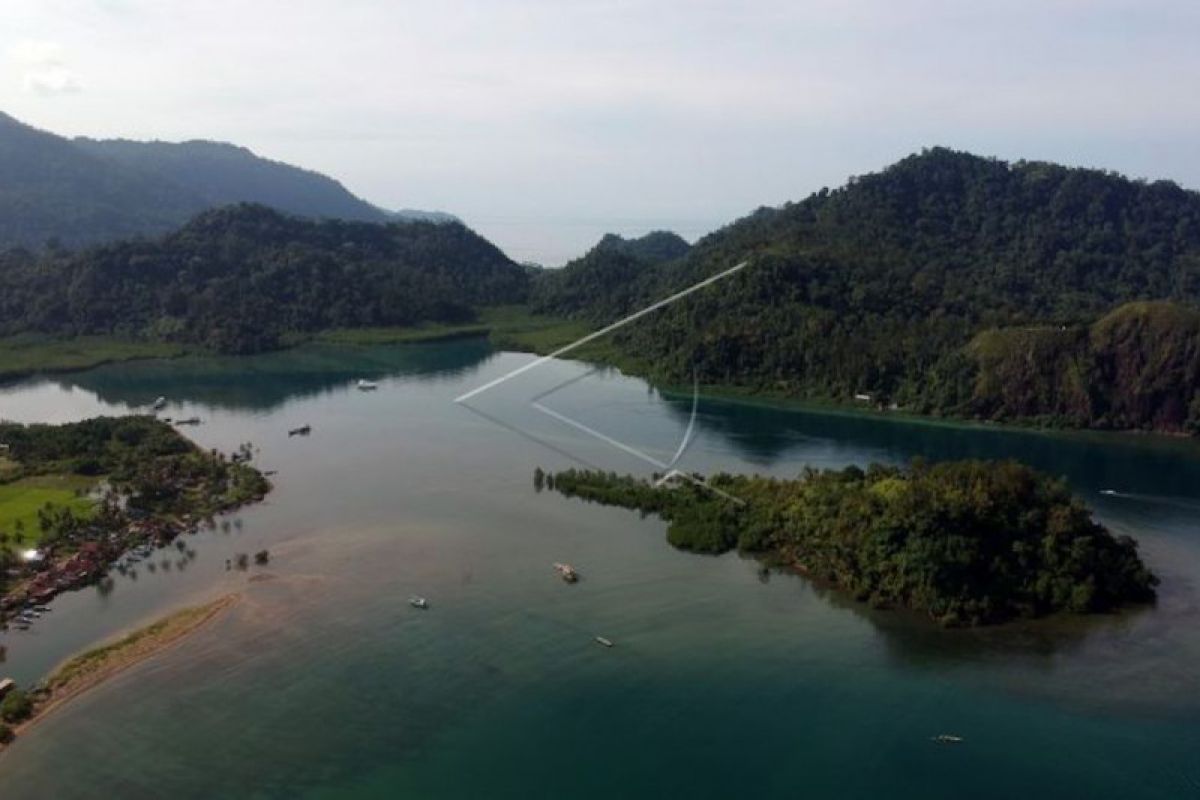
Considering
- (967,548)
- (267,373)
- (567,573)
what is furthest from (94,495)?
(267,373)

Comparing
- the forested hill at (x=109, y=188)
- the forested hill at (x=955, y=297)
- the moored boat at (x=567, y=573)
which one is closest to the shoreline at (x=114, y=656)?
the moored boat at (x=567, y=573)

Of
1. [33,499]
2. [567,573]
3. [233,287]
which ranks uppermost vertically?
[233,287]

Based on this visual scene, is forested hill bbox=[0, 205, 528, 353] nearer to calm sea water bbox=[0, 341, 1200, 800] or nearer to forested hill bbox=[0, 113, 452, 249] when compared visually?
A: forested hill bbox=[0, 113, 452, 249]

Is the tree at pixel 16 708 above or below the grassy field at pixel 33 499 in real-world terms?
below

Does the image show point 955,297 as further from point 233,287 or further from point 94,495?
point 233,287

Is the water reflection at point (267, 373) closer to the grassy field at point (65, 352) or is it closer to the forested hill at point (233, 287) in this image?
the grassy field at point (65, 352)

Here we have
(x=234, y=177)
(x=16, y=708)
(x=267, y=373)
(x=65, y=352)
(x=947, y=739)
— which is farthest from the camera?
(x=234, y=177)
